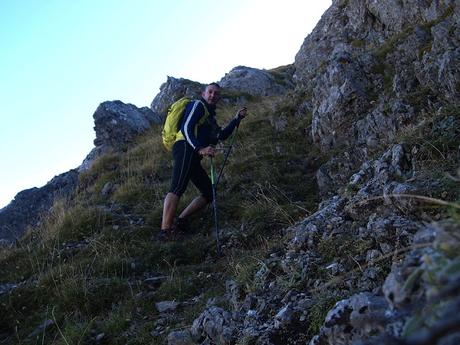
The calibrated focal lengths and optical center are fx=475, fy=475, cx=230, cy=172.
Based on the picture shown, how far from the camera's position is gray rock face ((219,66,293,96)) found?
27.1 metres

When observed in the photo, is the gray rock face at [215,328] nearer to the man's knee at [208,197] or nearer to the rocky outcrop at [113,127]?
the man's knee at [208,197]

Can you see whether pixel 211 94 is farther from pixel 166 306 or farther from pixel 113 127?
pixel 113 127

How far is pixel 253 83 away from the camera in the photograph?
27.8 meters

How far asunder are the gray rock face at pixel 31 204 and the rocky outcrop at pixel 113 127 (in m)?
1.34

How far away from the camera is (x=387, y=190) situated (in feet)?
14.7

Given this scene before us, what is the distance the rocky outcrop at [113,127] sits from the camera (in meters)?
18.1

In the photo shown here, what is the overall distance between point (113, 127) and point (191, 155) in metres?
10.6

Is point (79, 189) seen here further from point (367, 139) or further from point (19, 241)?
point (367, 139)

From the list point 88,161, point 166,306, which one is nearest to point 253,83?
point 88,161

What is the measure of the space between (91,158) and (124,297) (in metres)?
12.6

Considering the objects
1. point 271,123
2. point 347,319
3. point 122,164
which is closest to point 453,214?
point 347,319

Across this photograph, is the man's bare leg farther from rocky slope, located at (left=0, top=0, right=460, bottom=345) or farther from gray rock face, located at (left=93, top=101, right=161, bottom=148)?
gray rock face, located at (left=93, top=101, right=161, bottom=148)

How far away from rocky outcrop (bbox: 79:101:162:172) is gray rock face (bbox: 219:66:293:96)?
28.4ft

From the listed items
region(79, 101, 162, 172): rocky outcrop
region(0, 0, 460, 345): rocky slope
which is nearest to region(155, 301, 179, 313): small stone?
region(0, 0, 460, 345): rocky slope
